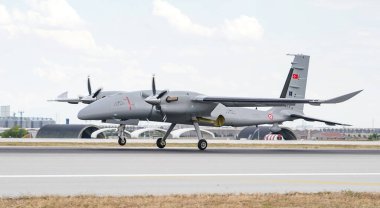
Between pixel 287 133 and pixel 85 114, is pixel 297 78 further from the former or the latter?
pixel 287 133

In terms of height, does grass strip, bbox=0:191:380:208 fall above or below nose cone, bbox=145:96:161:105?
below

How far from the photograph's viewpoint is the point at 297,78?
180 feet

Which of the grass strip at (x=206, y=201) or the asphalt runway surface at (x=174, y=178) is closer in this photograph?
the grass strip at (x=206, y=201)

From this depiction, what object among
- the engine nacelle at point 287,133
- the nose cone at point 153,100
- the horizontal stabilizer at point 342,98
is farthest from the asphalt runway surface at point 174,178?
the engine nacelle at point 287,133

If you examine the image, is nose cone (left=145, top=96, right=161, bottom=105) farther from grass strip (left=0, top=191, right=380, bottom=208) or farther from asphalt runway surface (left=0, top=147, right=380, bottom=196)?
grass strip (left=0, top=191, right=380, bottom=208)

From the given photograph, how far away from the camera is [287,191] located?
54.3ft

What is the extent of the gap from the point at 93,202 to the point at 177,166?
10.7m

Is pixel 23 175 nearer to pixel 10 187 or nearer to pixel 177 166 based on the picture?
pixel 10 187

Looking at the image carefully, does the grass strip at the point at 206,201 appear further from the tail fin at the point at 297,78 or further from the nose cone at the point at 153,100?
the tail fin at the point at 297,78

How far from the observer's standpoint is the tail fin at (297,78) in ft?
178

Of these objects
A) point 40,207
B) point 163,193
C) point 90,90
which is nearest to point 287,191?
point 163,193

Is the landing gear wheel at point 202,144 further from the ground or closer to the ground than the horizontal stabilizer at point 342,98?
closer to the ground

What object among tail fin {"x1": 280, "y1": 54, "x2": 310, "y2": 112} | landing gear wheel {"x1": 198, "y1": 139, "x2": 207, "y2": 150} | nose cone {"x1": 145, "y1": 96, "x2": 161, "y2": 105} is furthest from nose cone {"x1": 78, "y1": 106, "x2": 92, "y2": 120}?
tail fin {"x1": 280, "y1": 54, "x2": 310, "y2": 112}

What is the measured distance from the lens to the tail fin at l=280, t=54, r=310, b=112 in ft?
178
